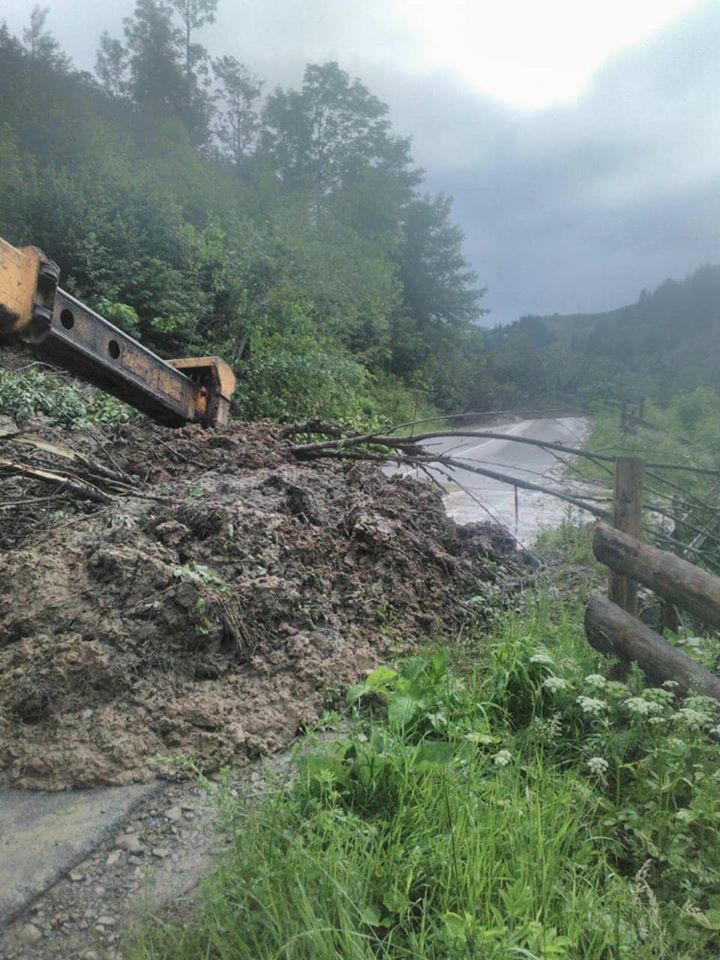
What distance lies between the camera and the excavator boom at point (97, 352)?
10.6 feet

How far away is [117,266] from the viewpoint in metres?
14.0

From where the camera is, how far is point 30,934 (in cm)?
194

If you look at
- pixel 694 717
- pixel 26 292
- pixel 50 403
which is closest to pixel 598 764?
pixel 694 717

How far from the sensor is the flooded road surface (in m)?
4.62

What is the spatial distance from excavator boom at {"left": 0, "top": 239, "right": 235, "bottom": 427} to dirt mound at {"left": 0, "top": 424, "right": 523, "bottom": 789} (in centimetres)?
32

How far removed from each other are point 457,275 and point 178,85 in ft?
Result: 51.0

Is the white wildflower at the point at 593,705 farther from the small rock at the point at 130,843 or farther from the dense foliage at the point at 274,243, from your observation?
the dense foliage at the point at 274,243

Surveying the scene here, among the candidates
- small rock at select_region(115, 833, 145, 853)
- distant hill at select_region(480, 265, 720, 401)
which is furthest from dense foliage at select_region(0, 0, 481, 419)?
small rock at select_region(115, 833, 145, 853)

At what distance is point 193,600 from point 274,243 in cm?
1300

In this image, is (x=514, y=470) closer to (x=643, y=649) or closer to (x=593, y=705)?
(x=643, y=649)

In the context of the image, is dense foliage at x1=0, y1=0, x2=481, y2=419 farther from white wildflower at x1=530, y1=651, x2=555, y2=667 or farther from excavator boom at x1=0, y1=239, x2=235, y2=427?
white wildflower at x1=530, y1=651, x2=555, y2=667

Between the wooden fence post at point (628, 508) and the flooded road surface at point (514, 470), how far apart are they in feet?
1.91

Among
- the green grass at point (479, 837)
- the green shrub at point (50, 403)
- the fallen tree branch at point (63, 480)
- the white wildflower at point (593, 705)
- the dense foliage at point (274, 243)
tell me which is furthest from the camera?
the dense foliage at point (274, 243)

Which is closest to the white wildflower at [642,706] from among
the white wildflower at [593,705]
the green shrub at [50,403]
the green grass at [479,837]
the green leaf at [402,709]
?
the green grass at [479,837]
